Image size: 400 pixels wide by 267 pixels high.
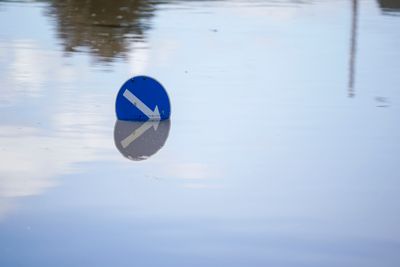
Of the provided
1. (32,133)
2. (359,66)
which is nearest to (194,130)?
(32,133)

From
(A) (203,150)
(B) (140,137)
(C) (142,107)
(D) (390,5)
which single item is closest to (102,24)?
(D) (390,5)

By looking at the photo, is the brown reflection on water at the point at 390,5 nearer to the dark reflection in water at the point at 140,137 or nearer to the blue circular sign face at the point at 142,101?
the blue circular sign face at the point at 142,101

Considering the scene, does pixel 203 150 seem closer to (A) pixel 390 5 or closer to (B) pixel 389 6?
(B) pixel 389 6

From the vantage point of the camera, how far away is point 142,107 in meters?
11.6

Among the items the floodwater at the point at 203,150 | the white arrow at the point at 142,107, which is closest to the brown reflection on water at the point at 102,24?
the floodwater at the point at 203,150

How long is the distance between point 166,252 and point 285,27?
13.9m

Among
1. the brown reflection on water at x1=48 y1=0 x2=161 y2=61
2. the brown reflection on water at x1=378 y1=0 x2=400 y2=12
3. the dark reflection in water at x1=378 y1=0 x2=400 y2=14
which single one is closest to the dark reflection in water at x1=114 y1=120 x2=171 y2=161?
the brown reflection on water at x1=48 y1=0 x2=161 y2=61

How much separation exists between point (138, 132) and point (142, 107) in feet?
1.72

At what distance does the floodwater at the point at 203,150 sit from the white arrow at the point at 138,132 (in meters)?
0.02

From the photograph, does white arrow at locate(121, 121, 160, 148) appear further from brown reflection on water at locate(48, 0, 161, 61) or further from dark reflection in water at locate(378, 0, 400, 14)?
dark reflection in water at locate(378, 0, 400, 14)

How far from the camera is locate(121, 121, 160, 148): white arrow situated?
1055 cm

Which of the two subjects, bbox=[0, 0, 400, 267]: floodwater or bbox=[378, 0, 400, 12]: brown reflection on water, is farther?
bbox=[378, 0, 400, 12]: brown reflection on water

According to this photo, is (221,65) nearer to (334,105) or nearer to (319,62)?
(319,62)

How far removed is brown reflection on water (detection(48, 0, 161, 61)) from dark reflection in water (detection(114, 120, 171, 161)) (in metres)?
4.46
